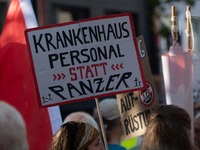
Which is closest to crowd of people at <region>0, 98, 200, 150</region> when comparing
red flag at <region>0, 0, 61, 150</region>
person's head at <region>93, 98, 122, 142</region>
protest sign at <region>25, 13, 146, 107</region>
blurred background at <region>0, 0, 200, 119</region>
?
protest sign at <region>25, 13, 146, 107</region>

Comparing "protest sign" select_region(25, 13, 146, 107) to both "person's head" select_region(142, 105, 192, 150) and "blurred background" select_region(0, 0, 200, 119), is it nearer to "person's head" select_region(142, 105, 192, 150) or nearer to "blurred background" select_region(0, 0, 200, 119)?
"person's head" select_region(142, 105, 192, 150)

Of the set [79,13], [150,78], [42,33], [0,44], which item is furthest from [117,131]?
[79,13]

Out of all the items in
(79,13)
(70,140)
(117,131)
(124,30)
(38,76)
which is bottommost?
(117,131)

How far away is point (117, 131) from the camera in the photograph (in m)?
2.73

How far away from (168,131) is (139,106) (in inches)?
28.5

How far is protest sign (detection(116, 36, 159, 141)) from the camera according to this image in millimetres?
2453

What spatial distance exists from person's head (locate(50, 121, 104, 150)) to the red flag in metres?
0.94

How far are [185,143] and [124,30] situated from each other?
0.96 metres

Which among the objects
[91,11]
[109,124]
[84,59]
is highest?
[91,11]

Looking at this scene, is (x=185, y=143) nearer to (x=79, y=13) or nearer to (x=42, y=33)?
(x=42, y=33)

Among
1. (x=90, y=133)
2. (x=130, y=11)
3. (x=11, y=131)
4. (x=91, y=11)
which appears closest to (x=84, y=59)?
(x=90, y=133)

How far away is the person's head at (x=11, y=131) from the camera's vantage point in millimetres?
1732

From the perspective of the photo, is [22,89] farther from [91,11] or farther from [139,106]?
[91,11]

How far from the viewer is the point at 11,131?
177 centimetres
